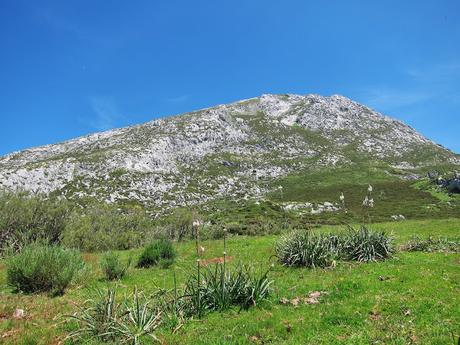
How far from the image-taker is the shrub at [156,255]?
24.1 m

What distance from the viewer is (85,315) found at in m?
10.5

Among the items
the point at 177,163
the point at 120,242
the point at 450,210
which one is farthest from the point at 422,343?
the point at 177,163

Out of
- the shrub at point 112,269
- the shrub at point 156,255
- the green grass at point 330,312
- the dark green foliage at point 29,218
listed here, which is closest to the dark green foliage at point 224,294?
the green grass at point 330,312

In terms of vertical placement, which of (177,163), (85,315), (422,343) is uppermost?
(177,163)

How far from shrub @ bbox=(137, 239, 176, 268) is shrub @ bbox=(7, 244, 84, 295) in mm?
7529

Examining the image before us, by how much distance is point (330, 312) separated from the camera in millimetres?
11641

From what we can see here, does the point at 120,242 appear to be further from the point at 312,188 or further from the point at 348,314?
the point at 312,188

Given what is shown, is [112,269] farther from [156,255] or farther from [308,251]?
[308,251]

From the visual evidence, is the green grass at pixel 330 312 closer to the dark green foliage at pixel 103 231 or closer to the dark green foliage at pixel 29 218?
the dark green foliage at pixel 29 218

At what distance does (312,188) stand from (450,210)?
7388 cm

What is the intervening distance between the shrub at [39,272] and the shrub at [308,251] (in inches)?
397

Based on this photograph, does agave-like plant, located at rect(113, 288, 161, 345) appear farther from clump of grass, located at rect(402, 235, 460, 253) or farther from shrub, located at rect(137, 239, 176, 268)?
clump of grass, located at rect(402, 235, 460, 253)

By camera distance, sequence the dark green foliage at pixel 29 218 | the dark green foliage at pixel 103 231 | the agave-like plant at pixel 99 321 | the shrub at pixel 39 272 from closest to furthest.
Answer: the agave-like plant at pixel 99 321, the shrub at pixel 39 272, the dark green foliage at pixel 29 218, the dark green foliage at pixel 103 231

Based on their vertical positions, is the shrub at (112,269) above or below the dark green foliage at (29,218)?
below
